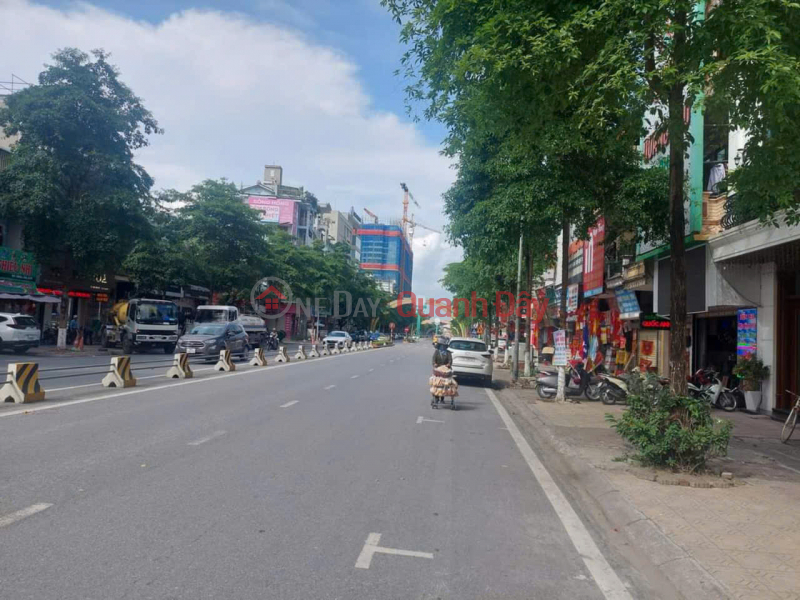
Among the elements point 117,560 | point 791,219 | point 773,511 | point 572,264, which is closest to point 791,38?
point 791,219

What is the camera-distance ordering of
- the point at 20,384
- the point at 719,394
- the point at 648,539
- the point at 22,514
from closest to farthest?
the point at 22,514 → the point at 648,539 → the point at 20,384 → the point at 719,394

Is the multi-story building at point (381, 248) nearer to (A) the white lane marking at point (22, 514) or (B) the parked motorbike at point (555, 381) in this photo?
(B) the parked motorbike at point (555, 381)

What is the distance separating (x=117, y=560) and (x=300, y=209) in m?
86.7

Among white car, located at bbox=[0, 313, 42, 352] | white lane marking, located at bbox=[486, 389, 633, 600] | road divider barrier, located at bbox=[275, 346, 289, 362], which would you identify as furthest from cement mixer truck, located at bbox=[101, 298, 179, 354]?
white lane marking, located at bbox=[486, 389, 633, 600]

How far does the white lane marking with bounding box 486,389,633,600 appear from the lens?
4625 millimetres

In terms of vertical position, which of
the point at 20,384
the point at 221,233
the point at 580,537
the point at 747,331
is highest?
the point at 221,233

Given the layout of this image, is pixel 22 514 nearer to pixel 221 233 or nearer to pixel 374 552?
pixel 374 552

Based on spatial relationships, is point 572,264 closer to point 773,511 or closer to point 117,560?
point 773,511

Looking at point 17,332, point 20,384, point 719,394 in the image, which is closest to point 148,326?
point 17,332

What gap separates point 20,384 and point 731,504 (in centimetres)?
1171

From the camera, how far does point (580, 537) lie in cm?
577

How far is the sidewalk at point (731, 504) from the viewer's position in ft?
15.4

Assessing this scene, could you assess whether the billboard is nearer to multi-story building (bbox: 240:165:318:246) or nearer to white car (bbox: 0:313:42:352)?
multi-story building (bbox: 240:165:318:246)

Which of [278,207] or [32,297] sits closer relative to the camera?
[32,297]
